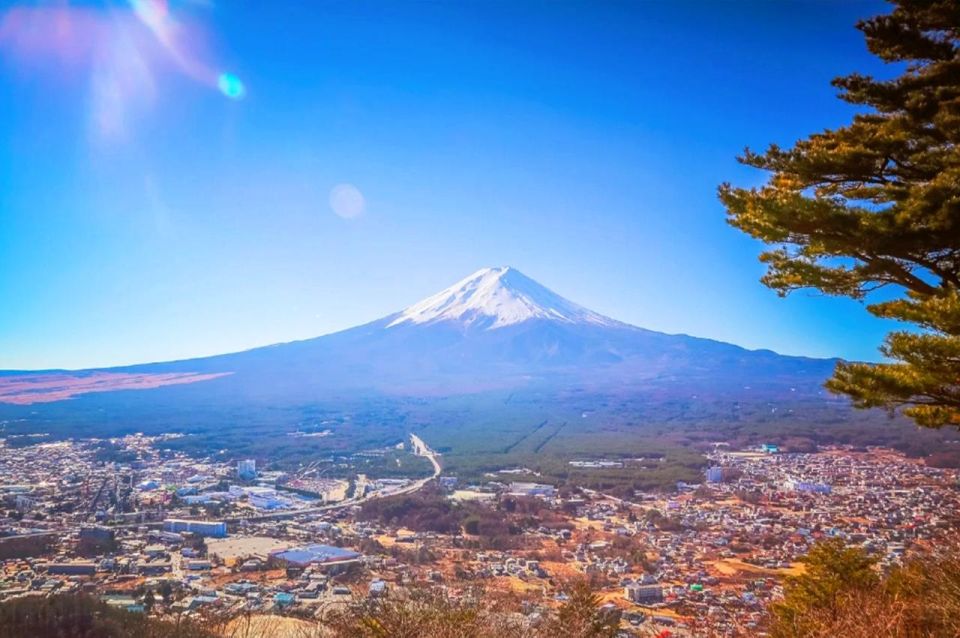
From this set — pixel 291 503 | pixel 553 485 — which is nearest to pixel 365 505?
pixel 291 503

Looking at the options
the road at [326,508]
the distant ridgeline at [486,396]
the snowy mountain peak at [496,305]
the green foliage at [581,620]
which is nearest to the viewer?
the green foliage at [581,620]

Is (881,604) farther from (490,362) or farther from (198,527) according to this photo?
(490,362)

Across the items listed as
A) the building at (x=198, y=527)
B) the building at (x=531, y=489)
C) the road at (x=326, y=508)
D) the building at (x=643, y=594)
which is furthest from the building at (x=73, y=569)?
the building at (x=531, y=489)

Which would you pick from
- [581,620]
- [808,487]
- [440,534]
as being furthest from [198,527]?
[808,487]

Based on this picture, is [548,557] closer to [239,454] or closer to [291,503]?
[291,503]

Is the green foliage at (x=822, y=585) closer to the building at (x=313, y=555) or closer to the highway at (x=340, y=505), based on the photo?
the building at (x=313, y=555)
